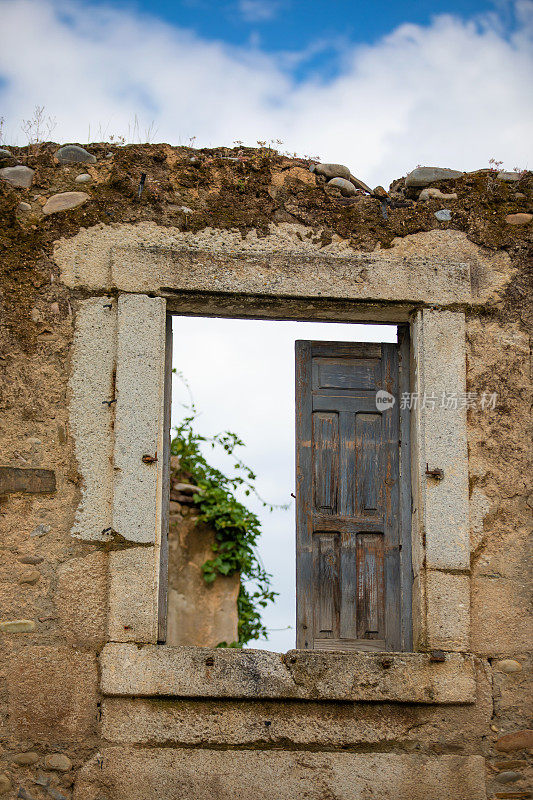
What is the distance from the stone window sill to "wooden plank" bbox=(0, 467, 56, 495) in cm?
75

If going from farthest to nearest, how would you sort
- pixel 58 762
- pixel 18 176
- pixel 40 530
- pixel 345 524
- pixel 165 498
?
pixel 18 176 → pixel 345 524 → pixel 165 498 → pixel 40 530 → pixel 58 762

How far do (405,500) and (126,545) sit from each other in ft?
4.35

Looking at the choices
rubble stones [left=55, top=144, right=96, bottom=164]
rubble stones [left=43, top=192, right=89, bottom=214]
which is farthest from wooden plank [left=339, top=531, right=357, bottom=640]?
rubble stones [left=55, top=144, right=96, bottom=164]

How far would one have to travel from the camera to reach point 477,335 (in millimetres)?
4305

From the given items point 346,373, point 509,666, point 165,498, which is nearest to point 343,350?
point 346,373

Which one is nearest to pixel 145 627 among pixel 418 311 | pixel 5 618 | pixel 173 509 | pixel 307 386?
pixel 5 618

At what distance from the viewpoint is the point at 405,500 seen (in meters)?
4.23

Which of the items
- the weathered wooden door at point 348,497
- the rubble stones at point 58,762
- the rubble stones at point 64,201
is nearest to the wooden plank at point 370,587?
the weathered wooden door at point 348,497

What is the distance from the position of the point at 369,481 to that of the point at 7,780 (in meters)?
2.04

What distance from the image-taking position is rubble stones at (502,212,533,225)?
446 cm

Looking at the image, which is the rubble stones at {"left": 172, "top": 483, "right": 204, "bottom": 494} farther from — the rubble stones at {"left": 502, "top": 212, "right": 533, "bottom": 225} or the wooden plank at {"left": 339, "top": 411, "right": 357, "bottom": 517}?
the rubble stones at {"left": 502, "top": 212, "right": 533, "bottom": 225}

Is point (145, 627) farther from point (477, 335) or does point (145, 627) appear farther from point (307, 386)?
point (477, 335)

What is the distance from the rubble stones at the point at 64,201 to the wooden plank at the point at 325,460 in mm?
1531

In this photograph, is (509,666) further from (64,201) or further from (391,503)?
(64,201)
